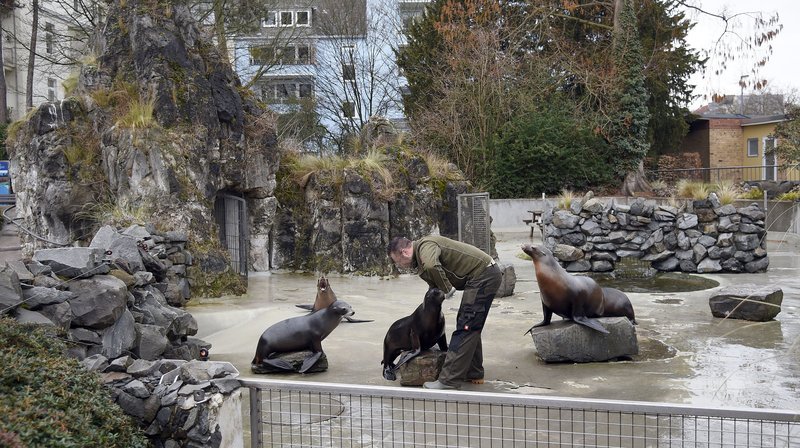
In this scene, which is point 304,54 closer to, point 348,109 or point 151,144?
point 348,109

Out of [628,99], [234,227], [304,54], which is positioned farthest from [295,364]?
[304,54]

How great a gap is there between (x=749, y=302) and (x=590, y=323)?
2829 millimetres

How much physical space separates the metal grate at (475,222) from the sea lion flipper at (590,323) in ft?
25.8

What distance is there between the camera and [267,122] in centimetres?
1510

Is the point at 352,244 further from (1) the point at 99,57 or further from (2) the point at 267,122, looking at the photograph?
(1) the point at 99,57

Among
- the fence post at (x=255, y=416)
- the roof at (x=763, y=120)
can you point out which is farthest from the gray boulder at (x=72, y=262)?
the roof at (x=763, y=120)

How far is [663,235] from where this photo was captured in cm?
1520

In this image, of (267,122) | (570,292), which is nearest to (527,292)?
(570,292)

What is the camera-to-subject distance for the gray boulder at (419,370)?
270 inches

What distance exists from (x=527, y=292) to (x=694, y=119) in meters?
25.7

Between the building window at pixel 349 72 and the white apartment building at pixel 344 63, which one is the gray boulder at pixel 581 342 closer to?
the white apartment building at pixel 344 63

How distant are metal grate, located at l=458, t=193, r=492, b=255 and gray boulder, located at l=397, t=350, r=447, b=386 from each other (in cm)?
879

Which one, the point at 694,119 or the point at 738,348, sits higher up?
the point at 694,119

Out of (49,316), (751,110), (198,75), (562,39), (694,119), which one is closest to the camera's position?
(49,316)
